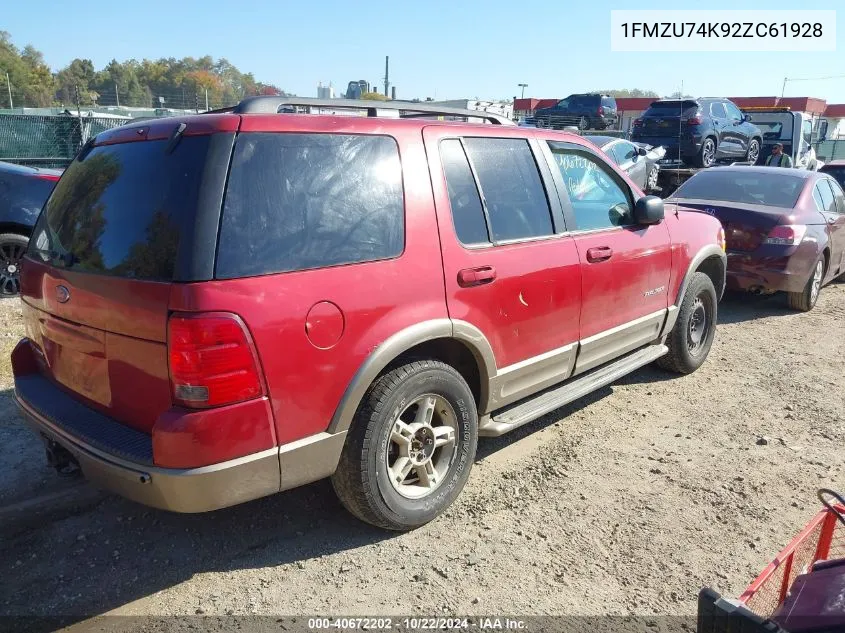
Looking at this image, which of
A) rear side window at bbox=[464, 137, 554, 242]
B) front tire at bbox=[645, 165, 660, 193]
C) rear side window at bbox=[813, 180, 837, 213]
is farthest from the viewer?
front tire at bbox=[645, 165, 660, 193]

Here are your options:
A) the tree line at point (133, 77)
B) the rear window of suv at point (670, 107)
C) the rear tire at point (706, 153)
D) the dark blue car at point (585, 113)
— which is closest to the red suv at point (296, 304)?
the rear tire at point (706, 153)

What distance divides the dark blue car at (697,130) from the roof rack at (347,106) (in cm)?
1290

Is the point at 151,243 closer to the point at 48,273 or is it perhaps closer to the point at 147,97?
the point at 48,273

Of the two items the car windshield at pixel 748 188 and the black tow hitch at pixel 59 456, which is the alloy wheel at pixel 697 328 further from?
the black tow hitch at pixel 59 456

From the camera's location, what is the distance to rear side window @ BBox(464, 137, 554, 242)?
139 inches

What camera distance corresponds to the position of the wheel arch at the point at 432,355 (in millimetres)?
2789

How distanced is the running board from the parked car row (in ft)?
0.06

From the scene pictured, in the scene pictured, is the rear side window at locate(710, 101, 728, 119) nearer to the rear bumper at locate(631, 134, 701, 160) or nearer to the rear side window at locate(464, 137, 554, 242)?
the rear bumper at locate(631, 134, 701, 160)

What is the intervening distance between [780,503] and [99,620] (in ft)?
11.1

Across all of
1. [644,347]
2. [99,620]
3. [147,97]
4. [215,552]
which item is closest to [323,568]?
[215,552]

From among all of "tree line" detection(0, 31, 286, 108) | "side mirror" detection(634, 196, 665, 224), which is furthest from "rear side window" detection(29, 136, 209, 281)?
"tree line" detection(0, 31, 286, 108)

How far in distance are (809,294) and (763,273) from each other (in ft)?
3.29

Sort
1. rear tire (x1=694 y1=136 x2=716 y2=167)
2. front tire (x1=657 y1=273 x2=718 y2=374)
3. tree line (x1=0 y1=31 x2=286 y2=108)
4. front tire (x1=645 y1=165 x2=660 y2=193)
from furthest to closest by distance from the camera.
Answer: tree line (x1=0 y1=31 x2=286 y2=108) < rear tire (x1=694 y1=136 x2=716 y2=167) < front tire (x1=645 y1=165 x2=660 y2=193) < front tire (x1=657 y1=273 x2=718 y2=374)

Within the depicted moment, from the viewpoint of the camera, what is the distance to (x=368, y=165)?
9.69 feet
